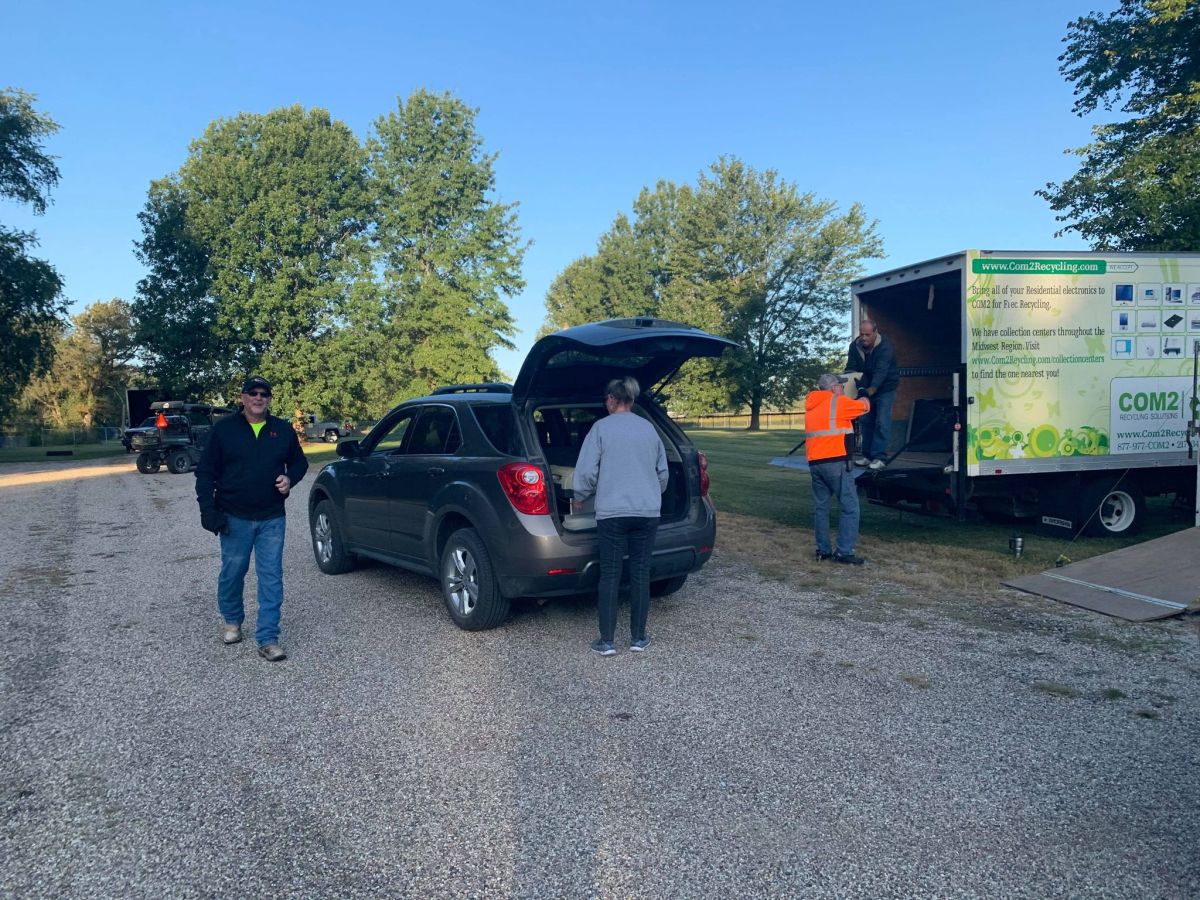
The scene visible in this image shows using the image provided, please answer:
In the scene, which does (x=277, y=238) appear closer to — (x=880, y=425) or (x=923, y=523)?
(x=923, y=523)

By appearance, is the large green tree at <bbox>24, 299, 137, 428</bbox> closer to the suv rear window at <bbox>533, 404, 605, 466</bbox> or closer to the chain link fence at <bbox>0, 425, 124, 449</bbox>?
the chain link fence at <bbox>0, 425, 124, 449</bbox>

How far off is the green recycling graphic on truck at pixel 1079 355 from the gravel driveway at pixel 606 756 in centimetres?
264

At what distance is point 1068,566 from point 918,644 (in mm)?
2815

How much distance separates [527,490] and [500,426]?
663 mm

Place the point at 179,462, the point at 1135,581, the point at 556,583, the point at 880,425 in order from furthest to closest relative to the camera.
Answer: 1. the point at 179,462
2. the point at 880,425
3. the point at 1135,581
4. the point at 556,583

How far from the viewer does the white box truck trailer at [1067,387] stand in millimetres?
8359

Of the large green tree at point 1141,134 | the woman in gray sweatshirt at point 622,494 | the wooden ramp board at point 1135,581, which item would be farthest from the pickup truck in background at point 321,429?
the wooden ramp board at point 1135,581

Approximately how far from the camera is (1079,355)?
8656mm

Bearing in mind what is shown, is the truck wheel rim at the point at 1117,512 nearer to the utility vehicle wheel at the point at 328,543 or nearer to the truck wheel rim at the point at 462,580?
the truck wheel rim at the point at 462,580

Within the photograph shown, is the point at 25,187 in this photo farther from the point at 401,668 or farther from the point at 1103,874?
the point at 1103,874

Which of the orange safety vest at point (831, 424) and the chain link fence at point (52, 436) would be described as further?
the chain link fence at point (52, 436)

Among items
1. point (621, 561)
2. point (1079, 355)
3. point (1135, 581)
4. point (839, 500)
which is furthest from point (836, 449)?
point (621, 561)

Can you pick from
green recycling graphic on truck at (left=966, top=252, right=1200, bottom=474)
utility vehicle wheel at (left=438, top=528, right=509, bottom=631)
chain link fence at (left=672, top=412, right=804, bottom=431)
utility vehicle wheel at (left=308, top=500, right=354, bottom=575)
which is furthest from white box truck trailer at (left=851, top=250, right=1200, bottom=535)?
chain link fence at (left=672, top=412, right=804, bottom=431)

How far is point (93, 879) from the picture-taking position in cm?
285
